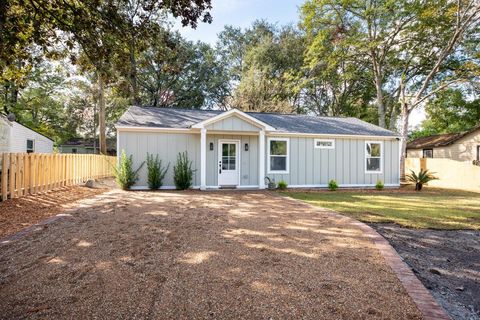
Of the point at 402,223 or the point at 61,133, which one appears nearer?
the point at 402,223

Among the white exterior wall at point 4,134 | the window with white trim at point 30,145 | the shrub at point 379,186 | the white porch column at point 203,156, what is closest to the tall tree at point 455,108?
the shrub at point 379,186

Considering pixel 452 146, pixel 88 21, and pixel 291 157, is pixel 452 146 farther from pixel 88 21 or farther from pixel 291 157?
pixel 88 21

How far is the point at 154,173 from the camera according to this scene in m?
10.8

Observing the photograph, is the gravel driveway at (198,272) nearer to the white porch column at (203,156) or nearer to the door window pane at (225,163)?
the white porch column at (203,156)

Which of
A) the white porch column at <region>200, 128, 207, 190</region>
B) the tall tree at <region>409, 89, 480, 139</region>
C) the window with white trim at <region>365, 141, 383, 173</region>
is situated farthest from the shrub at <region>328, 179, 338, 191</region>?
the tall tree at <region>409, 89, 480, 139</region>

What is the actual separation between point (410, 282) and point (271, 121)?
11.0m

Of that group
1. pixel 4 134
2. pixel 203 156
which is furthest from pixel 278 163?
pixel 4 134

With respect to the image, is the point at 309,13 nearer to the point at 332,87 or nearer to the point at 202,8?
the point at 332,87

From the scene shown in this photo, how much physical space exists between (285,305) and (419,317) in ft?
3.66

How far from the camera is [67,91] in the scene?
28.1 meters

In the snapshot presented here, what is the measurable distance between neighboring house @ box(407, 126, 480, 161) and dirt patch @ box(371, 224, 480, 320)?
18951 mm

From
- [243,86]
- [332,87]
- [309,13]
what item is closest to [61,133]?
[243,86]

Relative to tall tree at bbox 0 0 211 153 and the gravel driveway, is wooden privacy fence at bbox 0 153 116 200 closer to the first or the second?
tall tree at bbox 0 0 211 153

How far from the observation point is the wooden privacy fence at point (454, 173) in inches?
571
